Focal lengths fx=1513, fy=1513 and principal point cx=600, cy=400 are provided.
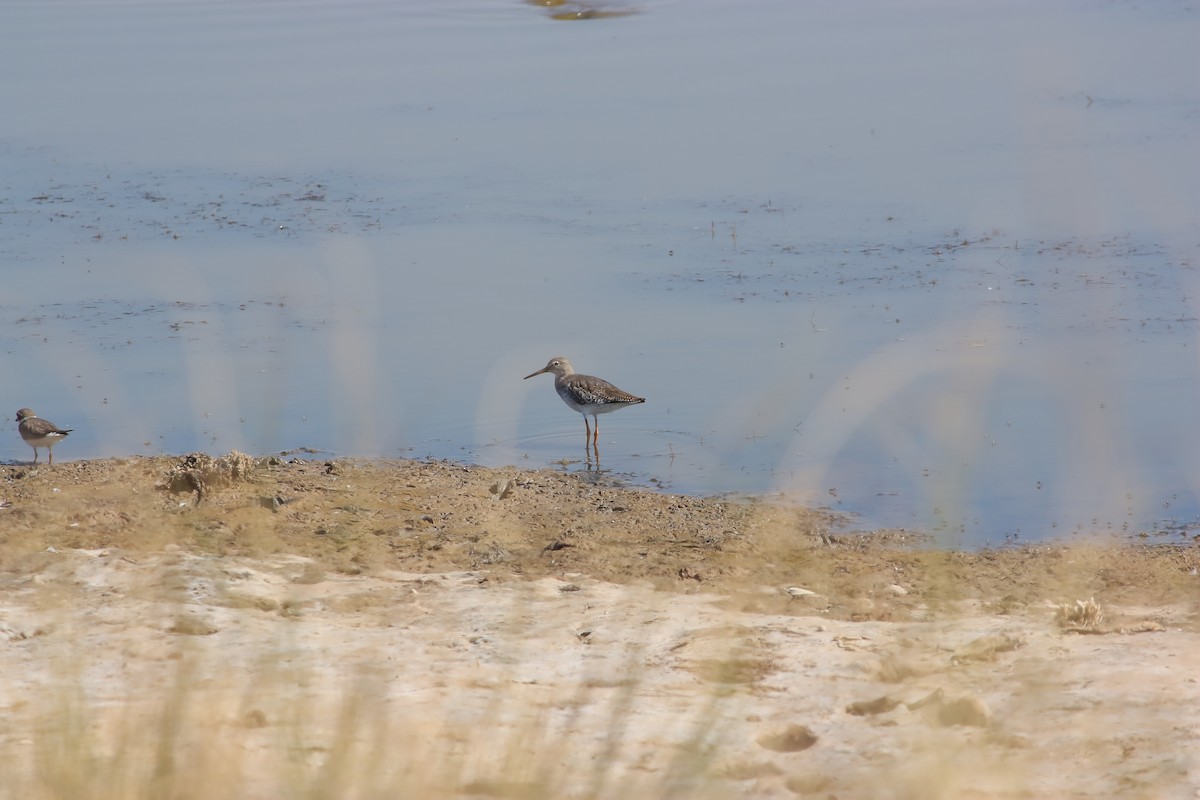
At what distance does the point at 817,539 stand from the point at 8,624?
479cm

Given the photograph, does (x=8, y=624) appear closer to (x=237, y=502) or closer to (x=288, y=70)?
(x=237, y=502)

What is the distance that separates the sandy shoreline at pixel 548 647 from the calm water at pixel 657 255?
0.69m

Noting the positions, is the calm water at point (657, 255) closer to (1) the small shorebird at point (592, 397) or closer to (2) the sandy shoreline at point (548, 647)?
(1) the small shorebird at point (592, 397)

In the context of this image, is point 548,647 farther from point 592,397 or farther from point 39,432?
point 39,432

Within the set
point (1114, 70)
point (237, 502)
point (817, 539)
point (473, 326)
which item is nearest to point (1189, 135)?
point (1114, 70)

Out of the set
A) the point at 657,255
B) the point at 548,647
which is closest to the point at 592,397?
the point at 657,255

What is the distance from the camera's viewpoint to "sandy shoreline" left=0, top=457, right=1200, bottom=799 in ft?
14.5

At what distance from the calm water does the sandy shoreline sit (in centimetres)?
69

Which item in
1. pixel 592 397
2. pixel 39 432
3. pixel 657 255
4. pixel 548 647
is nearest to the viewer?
pixel 548 647

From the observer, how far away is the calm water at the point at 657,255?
1006cm

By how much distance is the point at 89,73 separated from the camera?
1050 inches

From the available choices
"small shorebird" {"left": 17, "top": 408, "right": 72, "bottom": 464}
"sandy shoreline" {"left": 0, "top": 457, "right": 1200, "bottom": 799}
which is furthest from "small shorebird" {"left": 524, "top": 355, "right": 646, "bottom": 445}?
"small shorebird" {"left": 17, "top": 408, "right": 72, "bottom": 464}

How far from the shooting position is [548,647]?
6.56 meters

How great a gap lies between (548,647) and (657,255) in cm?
986
